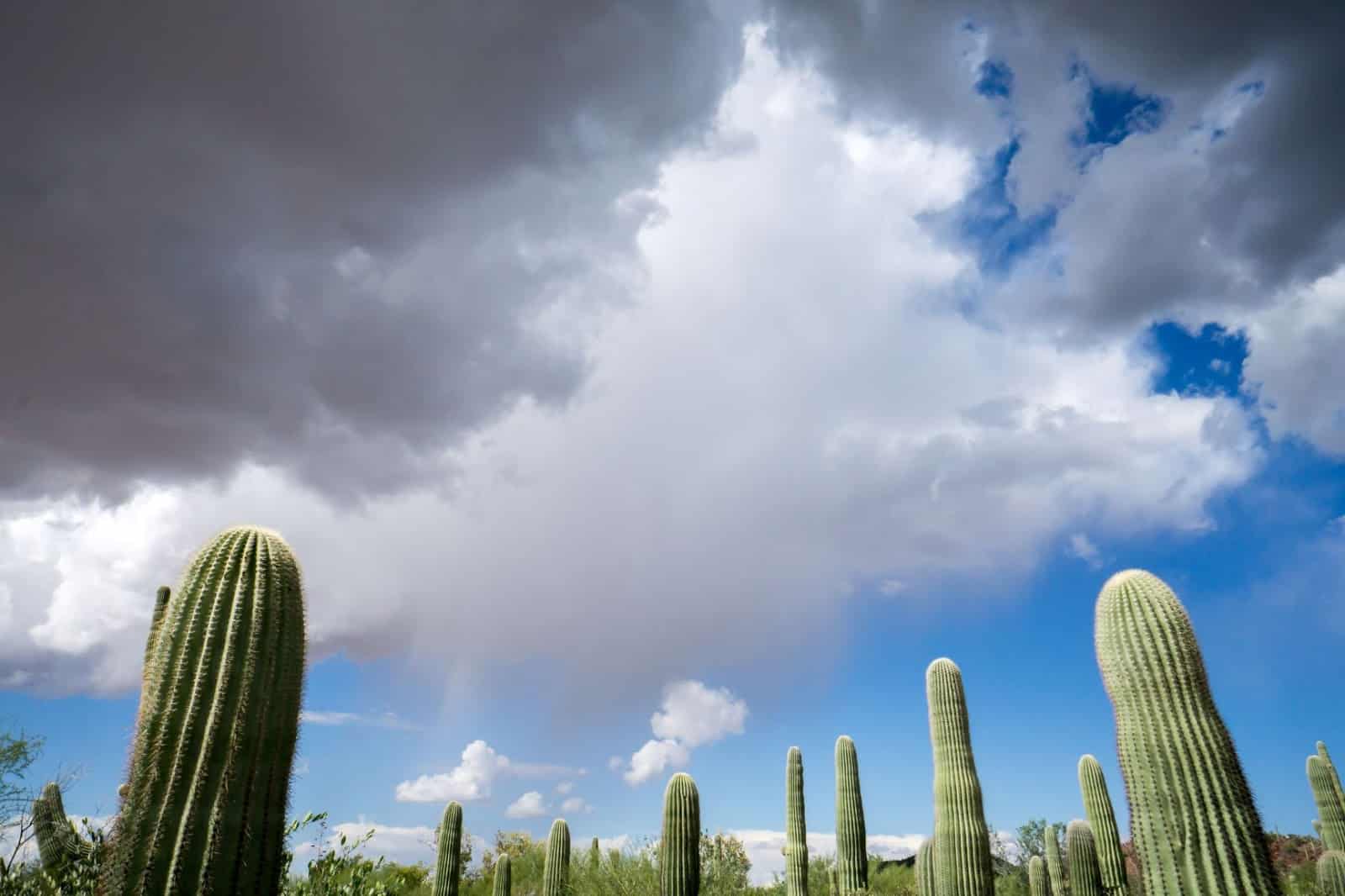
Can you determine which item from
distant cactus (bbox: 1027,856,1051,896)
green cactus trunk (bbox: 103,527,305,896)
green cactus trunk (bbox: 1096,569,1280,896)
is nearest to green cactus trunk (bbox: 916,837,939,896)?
distant cactus (bbox: 1027,856,1051,896)

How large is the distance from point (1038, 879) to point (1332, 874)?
5223mm

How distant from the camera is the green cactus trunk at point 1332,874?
43.7 feet

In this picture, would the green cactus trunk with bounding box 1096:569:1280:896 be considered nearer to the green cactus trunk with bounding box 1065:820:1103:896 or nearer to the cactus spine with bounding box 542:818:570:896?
the green cactus trunk with bounding box 1065:820:1103:896

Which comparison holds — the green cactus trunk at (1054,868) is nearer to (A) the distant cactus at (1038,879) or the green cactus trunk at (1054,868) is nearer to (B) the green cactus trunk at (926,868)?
(A) the distant cactus at (1038,879)

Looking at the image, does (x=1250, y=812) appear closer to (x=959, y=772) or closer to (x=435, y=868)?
(x=959, y=772)

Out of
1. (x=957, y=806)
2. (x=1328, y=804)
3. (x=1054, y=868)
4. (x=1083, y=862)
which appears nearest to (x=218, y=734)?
(x=957, y=806)

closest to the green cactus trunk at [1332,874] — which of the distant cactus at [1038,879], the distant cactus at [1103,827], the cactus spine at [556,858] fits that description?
the distant cactus at [1103,827]

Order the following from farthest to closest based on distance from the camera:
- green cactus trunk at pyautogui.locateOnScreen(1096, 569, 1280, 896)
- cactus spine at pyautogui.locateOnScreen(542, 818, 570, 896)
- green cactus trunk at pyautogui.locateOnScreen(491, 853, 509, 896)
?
green cactus trunk at pyautogui.locateOnScreen(491, 853, 509, 896)
cactus spine at pyautogui.locateOnScreen(542, 818, 570, 896)
green cactus trunk at pyautogui.locateOnScreen(1096, 569, 1280, 896)

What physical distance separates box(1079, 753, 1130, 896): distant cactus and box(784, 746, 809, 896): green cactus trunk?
5.46 meters

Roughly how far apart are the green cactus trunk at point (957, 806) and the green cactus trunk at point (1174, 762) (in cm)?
596

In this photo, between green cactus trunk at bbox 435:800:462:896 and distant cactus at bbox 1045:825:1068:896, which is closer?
green cactus trunk at bbox 435:800:462:896

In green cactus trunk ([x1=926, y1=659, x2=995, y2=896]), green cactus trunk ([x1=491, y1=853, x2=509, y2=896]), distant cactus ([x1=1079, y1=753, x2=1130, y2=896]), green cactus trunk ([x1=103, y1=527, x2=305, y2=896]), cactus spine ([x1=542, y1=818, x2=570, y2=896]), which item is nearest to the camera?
green cactus trunk ([x1=103, y1=527, x2=305, y2=896])

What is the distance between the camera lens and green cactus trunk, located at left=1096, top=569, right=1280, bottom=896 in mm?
5973

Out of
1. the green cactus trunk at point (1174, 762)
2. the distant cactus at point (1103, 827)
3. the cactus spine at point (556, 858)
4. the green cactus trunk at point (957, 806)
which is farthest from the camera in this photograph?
the cactus spine at point (556, 858)
